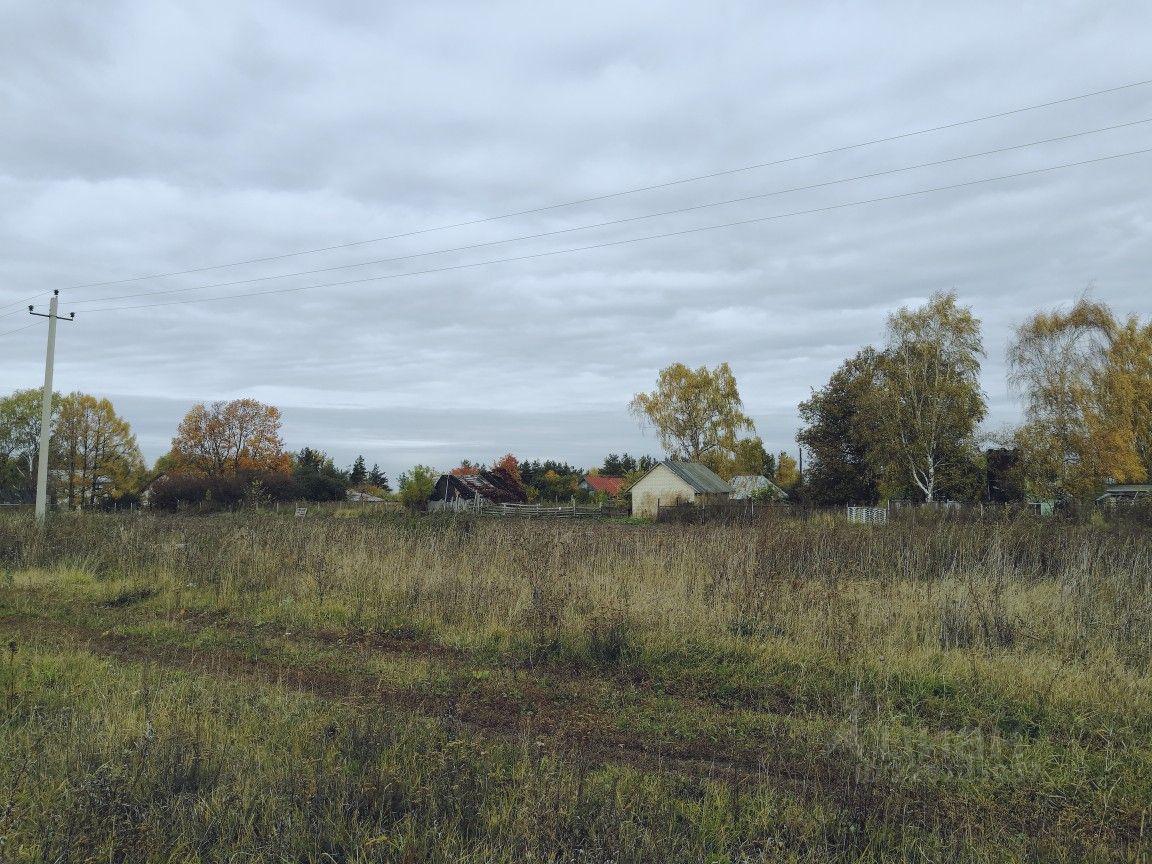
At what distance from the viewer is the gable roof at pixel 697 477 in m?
53.4

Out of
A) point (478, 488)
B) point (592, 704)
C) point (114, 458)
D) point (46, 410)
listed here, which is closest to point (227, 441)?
point (114, 458)

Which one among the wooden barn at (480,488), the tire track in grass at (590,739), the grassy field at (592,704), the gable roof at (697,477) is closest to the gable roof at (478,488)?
the wooden barn at (480,488)

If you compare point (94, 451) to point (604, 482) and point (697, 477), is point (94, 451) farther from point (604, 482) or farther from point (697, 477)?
point (604, 482)

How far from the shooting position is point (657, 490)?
54.8 metres

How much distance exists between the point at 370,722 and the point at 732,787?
2.32 m

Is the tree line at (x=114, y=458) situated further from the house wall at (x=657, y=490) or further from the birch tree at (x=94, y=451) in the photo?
the house wall at (x=657, y=490)

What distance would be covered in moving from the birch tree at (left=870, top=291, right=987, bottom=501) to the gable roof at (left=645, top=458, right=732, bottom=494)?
1344cm

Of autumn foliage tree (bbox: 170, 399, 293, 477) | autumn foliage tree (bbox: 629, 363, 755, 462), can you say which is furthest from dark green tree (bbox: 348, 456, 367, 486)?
autumn foliage tree (bbox: 629, 363, 755, 462)

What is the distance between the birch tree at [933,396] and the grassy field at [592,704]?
3106cm

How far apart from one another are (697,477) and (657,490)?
3184 millimetres

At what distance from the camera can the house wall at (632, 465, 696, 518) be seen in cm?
5275

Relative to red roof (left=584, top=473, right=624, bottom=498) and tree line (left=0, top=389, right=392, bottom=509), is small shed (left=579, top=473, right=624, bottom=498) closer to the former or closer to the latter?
red roof (left=584, top=473, right=624, bottom=498)

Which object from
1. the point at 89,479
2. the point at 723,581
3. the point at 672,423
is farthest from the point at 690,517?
the point at 89,479

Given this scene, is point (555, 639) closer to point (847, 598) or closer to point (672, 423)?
point (847, 598)
